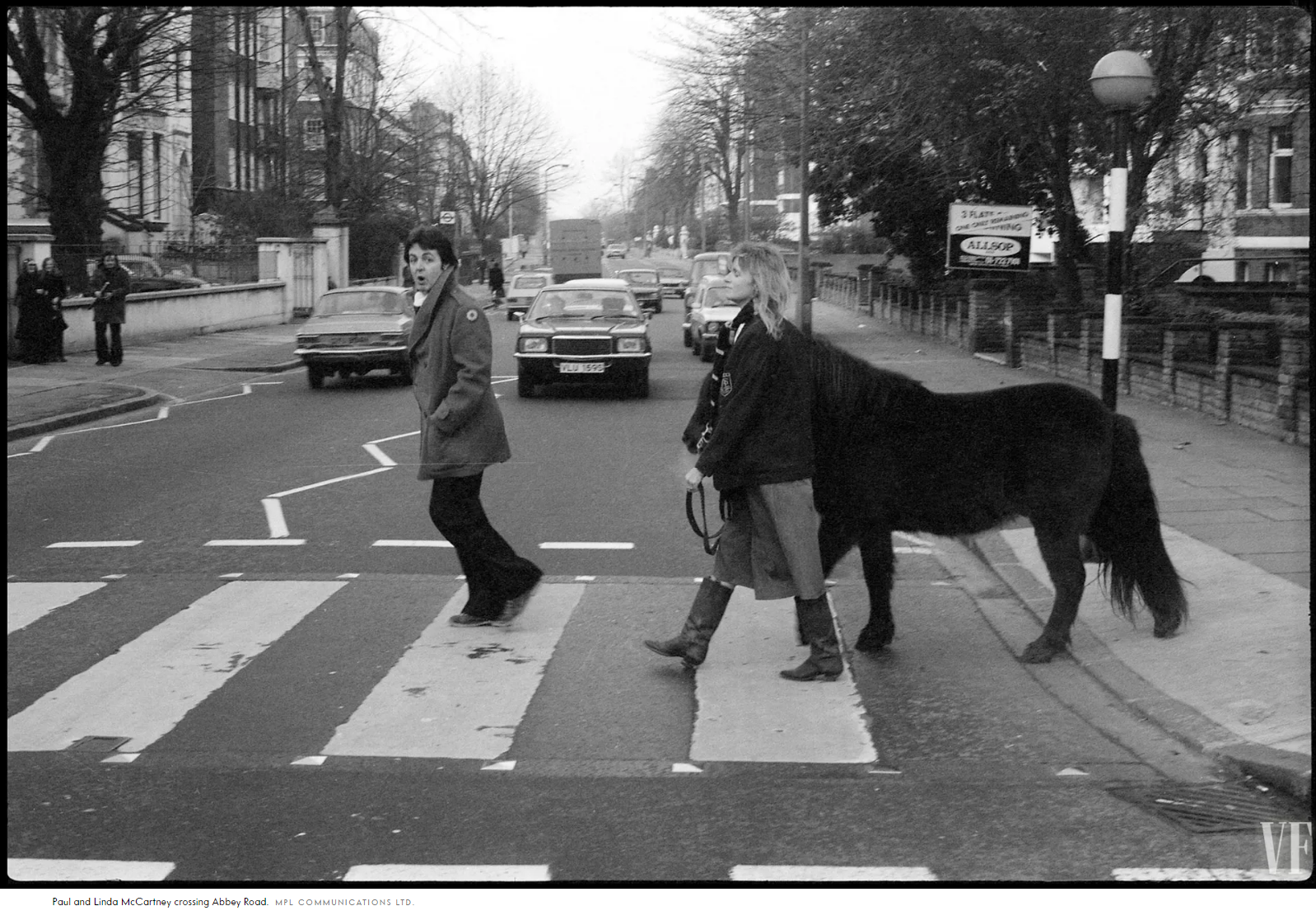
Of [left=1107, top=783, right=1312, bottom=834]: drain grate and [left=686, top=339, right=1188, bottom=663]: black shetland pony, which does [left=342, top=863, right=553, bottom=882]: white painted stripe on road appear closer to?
[left=1107, top=783, right=1312, bottom=834]: drain grate

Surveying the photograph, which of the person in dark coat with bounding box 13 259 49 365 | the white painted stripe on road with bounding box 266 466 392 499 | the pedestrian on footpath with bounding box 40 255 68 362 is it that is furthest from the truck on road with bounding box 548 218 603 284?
the white painted stripe on road with bounding box 266 466 392 499

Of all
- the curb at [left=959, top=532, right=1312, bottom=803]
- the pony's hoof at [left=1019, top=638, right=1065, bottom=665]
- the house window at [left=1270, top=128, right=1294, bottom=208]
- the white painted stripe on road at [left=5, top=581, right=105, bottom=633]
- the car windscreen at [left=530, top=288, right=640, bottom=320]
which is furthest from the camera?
the house window at [left=1270, top=128, right=1294, bottom=208]

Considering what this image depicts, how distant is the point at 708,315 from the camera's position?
2789cm

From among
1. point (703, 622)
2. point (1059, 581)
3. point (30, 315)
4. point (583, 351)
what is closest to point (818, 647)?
point (703, 622)

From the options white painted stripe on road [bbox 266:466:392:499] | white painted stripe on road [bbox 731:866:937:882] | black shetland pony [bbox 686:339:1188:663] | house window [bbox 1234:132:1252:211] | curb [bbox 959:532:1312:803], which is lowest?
white painted stripe on road [bbox 731:866:937:882]

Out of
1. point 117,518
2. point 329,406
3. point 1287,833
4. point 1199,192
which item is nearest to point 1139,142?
point 1199,192

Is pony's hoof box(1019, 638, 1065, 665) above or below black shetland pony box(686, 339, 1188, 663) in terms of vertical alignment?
below

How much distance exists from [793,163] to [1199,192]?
11.7 metres

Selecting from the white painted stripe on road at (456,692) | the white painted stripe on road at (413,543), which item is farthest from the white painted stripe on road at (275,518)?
the white painted stripe on road at (456,692)

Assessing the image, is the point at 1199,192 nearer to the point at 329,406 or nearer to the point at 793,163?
the point at 793,163

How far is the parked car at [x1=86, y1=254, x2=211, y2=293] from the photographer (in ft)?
122

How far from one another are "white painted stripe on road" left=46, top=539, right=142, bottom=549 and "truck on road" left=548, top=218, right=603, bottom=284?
48.7 m

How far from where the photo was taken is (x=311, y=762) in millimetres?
5191

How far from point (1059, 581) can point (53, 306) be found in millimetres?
21631
